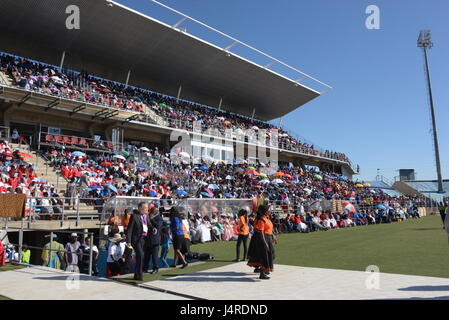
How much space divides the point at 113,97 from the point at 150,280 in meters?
22.8

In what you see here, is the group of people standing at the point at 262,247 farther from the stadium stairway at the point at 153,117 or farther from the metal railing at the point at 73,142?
the stadium stairway at the point at 153,117

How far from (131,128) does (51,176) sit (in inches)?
451

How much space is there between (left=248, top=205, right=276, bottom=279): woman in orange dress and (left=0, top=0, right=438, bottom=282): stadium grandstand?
7.36m

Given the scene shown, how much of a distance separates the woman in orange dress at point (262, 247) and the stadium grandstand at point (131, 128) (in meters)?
7.36

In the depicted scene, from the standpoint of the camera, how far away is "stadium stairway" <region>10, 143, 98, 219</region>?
15.7 metres

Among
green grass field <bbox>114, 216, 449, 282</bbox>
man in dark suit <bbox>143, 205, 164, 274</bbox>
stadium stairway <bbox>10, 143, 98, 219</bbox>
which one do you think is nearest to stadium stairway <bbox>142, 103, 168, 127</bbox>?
stadium stairway <bbox>10, 143, 98, 219</bbox>

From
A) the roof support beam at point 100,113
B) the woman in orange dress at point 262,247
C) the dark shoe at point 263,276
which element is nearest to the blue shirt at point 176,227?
the woman in orange dress at point 262,247

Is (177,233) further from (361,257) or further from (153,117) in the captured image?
(153,117)

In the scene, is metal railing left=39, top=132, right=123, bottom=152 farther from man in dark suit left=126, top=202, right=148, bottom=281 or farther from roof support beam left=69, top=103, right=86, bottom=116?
man in dark suit left=126, top=202, right=148, bottom=281

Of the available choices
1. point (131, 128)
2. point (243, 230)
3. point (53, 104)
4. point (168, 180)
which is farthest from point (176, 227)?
point (131, 128)

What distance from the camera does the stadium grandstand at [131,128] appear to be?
1697 centimetres

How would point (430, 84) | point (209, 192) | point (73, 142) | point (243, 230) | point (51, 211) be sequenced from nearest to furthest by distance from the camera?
point (243, 230)
point (51, 211)
point (209, 192)
point (73, 142)
point (430, 84)

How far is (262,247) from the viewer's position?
25.3 feet
